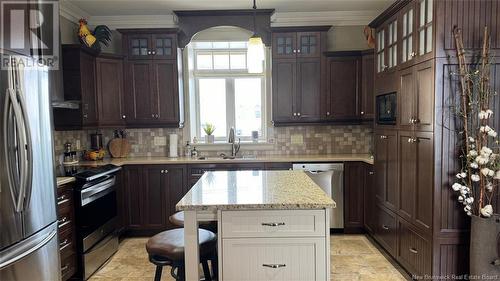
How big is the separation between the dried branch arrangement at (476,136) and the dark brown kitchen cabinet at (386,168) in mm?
757

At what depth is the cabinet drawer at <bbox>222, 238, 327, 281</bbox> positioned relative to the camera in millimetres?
1927

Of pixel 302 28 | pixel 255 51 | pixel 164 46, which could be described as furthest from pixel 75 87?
pixel 302 28

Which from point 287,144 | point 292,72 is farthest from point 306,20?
point 287,144

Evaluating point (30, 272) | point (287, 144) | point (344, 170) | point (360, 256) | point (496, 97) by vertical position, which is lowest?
point (360, 256)

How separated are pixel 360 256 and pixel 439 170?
1470 millimetres

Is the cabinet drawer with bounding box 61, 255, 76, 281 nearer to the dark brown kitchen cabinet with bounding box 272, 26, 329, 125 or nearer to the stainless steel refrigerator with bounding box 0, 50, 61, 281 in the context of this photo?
the stainless steel refrigerator with bounding box 0, 50, 61, 281

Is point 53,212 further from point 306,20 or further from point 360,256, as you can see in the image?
point 306,20

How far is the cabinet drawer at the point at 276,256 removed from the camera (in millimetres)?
1927

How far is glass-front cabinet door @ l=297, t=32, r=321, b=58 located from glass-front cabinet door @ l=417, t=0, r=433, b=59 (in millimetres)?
1659

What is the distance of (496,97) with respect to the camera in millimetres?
2371

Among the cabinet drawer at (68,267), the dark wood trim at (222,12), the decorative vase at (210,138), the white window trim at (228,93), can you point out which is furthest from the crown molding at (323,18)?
the cabinet drawer at (68,267)

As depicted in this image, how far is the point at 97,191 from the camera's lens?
3.25 metres

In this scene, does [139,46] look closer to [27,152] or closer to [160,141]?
[160,141]

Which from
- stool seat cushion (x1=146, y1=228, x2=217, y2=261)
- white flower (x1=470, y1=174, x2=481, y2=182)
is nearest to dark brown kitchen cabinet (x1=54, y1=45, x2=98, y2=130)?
stool seat cushion (x1=146, y1=228, x2=217, y2=261)
